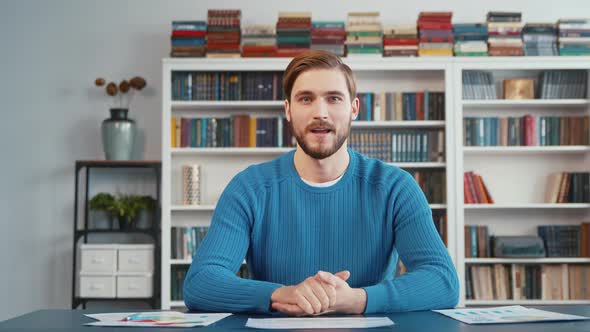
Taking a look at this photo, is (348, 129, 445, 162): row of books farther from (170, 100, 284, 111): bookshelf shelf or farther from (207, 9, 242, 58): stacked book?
(207, 9, 242, 58): stacked book

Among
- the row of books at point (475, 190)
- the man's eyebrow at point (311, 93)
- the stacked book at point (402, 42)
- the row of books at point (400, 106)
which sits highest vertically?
the stacked book at point (402, 42)

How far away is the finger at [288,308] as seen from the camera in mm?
1460

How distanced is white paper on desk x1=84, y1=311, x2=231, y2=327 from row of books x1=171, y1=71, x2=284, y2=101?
114 inches

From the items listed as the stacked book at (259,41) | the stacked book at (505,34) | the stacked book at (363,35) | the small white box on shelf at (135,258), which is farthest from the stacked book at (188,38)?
the stacked book at (505,34)

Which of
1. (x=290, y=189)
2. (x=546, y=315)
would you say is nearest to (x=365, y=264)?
(x=290, y=189)

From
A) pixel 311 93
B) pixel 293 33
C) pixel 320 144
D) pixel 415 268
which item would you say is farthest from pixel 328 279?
pixel 293 33

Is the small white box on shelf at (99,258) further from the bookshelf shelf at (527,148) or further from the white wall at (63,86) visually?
the bookshelf shelf at (527,148)

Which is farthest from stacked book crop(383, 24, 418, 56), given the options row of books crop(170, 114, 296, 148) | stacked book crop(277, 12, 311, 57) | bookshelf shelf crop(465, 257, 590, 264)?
bookshelf shelf crop(465, 257, 590, 264)

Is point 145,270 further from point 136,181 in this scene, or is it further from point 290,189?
point 290,189

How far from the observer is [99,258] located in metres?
4.17

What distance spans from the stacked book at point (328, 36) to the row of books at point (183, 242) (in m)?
1.33

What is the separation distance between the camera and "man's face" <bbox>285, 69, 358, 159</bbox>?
1.80 m

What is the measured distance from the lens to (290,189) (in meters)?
1.84

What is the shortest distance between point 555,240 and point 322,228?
292cm
